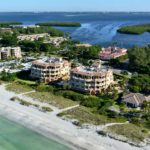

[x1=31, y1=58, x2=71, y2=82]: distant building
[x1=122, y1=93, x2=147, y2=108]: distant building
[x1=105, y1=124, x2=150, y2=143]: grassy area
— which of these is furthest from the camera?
[x1=31, y1=58, x2=71, y2=82]: distant building

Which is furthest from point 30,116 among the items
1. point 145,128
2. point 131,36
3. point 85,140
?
point 131,36

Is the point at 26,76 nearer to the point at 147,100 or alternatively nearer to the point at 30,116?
the point at 30,116

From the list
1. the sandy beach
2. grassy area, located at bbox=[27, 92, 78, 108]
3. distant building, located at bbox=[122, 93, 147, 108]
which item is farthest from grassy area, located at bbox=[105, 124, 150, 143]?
grassy area, located at bbox=[27, 92, 78, 108]

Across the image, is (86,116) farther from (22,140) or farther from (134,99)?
(22,140)

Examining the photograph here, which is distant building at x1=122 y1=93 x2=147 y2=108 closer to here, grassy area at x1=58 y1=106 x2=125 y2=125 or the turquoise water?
grassy area at x1=58 y1=106 x2=125 y2=125

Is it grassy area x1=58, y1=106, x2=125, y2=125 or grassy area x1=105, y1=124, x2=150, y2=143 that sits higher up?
grassy area x1=105, y1=124, x2=150, y2=143

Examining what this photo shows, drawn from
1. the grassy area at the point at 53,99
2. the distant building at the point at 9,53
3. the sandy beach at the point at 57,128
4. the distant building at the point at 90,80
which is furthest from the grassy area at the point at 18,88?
the distant building at the point at 9,53

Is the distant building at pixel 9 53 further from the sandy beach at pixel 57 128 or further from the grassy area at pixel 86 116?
the grassy area at pixel 86 116
